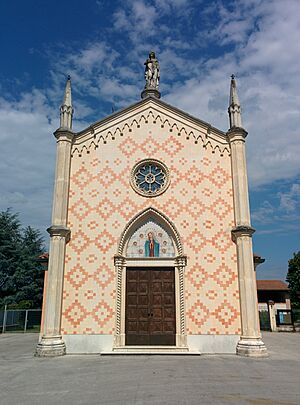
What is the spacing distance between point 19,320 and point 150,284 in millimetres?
17324

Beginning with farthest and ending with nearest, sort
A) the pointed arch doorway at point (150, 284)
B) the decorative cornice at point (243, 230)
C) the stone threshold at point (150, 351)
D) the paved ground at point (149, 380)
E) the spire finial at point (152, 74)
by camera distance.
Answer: the spire finial at point (152, 74) < the decorative cornice at point (243, 230) < the pointed arch doorway at point (150, 284) < the stone threshold at point (150, 351) < the paved ground at point (149, 380)

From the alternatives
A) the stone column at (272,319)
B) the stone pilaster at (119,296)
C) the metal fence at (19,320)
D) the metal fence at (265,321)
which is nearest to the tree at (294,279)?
the metal fence at (265,321)

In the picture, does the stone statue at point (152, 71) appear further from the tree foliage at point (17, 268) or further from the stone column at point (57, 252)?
the tree foliage at point (17, 268)

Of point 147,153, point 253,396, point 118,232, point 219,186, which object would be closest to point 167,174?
point 147,153

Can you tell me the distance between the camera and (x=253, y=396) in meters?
6.95

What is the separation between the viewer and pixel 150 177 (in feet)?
47.6

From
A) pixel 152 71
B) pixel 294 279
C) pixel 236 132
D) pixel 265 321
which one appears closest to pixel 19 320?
pixel 265 321

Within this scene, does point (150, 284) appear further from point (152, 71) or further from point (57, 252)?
point (152, 71)

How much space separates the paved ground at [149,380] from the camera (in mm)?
6797

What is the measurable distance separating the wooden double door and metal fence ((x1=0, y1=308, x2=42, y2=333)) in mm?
14951

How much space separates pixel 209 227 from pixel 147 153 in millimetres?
4043

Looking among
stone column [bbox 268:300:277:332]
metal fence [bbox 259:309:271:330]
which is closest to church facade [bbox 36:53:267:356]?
stone column [bbox 268:300:277:332]

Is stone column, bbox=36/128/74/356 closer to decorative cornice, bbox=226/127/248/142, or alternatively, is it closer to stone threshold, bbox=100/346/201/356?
stone threshold, bbox=100/346/201/356

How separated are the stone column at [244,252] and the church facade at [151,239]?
0.13ft
